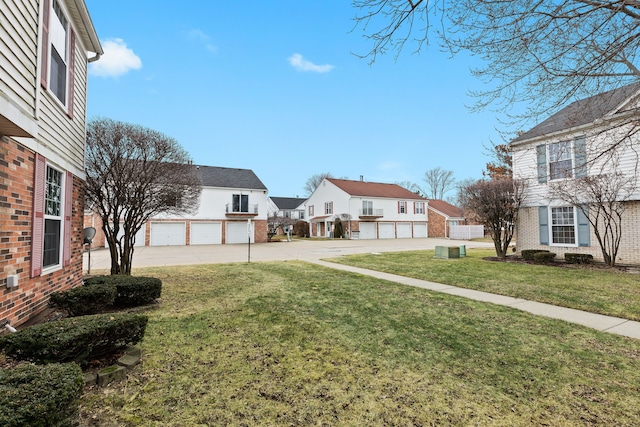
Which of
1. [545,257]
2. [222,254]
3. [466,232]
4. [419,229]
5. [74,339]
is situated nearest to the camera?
[74,339]

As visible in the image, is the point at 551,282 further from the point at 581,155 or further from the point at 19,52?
the point at 19,52

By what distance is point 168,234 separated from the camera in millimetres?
27047

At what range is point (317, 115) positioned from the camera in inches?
908

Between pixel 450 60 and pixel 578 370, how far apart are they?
4.37 metres

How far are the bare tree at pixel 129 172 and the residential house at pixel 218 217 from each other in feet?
61.1

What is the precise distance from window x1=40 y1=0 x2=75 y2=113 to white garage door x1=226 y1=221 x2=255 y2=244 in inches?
940

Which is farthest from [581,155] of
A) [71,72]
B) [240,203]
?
[240,203]

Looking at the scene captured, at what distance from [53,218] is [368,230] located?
32786 millimetres

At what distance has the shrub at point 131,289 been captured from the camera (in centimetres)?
564

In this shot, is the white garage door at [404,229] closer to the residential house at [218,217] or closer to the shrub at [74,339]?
the residential house at [218,217]

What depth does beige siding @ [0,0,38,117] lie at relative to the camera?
354cm

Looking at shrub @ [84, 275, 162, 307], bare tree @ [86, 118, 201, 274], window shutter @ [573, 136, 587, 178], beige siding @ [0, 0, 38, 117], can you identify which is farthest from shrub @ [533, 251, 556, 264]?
beige siding @ [0, 0, 38, 117]

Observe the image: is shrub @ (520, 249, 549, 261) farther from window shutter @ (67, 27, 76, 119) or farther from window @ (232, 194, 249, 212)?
window @ (232, 194, 249, 212)

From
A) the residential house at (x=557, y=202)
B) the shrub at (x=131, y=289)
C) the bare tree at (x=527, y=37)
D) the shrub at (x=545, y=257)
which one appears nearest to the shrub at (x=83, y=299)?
the shrub at (x=131, y=289)
